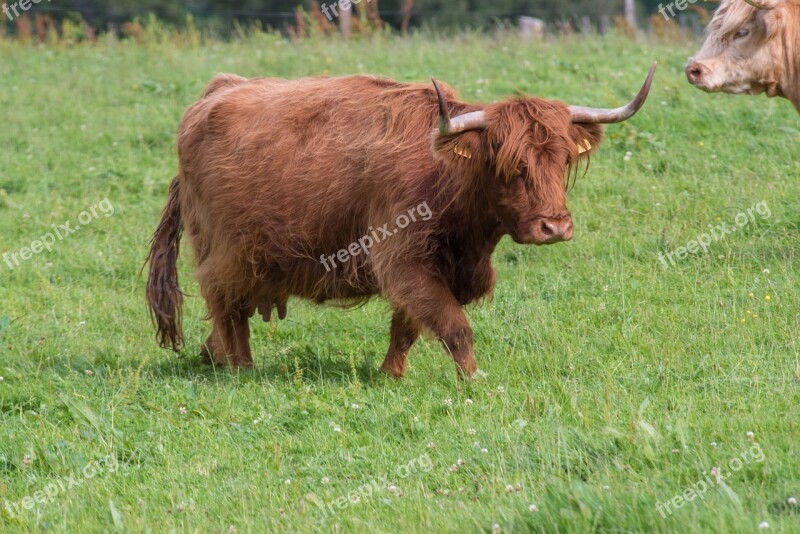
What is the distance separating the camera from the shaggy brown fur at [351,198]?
5922mm

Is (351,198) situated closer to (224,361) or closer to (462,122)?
(462,122)

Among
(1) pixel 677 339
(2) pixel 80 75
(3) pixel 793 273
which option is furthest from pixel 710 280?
(2) pixel 80 75

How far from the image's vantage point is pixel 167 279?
740 centimetres

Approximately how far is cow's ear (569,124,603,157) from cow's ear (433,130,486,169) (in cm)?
53

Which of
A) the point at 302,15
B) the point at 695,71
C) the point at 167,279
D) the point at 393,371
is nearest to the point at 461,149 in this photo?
the point at 393,371

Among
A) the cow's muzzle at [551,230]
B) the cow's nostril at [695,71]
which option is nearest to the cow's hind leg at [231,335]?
the cow's muzzle at [551,230]

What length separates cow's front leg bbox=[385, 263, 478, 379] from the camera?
6.04 m

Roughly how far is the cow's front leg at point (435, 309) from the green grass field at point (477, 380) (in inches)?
6.6

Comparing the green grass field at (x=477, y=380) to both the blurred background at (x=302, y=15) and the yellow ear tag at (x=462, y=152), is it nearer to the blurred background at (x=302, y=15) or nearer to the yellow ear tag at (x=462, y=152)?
the yellow ear tag at (x=462, y=152)

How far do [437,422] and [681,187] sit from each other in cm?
500

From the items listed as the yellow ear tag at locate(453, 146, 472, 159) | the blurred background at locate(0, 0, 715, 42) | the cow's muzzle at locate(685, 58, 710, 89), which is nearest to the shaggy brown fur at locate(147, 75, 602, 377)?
the yellow ear tag at locate(453, 146, 472, 159)

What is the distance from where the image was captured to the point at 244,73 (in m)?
14.1

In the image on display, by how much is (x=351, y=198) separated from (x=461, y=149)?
842mm

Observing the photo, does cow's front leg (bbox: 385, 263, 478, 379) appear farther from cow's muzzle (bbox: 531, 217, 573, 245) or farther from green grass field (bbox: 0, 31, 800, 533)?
cow's muzzle (bbox: 531, 217, 573, 245)
